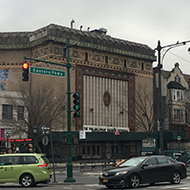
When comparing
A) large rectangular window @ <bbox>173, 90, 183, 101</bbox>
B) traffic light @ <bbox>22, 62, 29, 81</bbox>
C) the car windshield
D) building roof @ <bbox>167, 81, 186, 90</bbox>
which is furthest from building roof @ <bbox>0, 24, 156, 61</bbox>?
the car windshield

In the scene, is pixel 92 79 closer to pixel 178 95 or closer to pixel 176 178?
pixel 178 95

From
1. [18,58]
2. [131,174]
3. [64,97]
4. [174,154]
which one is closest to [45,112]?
[64,97]

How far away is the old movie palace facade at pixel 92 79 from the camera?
178 feet

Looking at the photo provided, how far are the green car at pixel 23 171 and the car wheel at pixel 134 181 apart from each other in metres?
4.46

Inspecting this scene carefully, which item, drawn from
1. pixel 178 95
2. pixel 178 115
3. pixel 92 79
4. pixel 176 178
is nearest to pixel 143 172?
pixel 176 178

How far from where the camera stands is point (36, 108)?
1810 inches

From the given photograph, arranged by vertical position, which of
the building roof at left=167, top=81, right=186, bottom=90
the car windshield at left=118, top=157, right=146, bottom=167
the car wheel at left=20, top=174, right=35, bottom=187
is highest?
the building roof at left=167, top=81, right=186, bottom=90

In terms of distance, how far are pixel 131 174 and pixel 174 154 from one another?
55.4 ft

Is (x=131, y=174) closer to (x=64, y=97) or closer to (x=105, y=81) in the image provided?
(x=64, y=97)

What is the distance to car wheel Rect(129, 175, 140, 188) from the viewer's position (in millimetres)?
17750

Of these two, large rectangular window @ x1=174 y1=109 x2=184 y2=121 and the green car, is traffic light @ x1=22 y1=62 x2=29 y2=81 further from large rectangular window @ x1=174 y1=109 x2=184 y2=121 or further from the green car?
large rectangular window @ x1=174 y1=109 x2=184 y2=121

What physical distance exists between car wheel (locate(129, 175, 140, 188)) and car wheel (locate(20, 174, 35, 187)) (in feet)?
16.3

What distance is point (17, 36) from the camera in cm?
5819

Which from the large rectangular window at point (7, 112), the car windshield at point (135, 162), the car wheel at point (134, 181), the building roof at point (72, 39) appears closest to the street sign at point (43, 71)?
the car windshield at point (135, 162)
